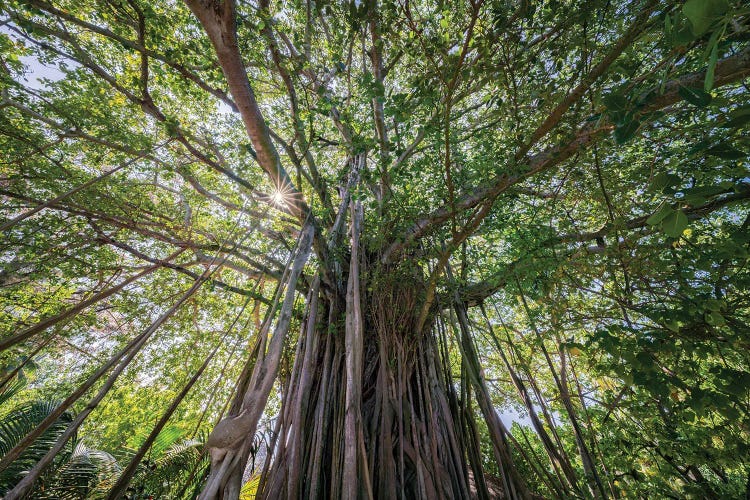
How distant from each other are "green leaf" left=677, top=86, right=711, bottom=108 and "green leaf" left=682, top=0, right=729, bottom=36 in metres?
0.25

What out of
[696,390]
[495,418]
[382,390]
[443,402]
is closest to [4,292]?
[382,390]

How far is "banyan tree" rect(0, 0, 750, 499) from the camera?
40.3 inches

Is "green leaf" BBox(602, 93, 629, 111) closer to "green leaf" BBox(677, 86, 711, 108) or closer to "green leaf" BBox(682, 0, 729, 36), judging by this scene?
"green leaf" BBox(677, 86, 711, 108)

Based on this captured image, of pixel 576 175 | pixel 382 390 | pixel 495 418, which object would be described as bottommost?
pixel 495 418

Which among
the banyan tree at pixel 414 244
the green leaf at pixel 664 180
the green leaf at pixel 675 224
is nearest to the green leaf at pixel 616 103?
the banyan tree at pixel 414 244

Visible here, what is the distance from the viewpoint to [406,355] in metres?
2.12

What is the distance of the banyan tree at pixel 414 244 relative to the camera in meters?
1.02

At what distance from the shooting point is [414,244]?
2373 mm

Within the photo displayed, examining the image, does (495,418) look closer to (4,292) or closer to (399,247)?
(399,247)

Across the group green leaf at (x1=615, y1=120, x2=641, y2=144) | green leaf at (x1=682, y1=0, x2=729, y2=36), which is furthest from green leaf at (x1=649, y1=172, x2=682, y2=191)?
green leaf at (x1=682, y1=0, x2=729, y2=36)

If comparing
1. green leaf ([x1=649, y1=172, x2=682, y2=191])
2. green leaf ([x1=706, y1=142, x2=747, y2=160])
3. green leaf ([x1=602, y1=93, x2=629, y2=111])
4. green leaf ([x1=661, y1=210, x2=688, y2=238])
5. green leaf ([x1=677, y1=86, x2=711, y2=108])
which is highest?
green leaf ([x1=602, y1=93, x2=629, y2=111])

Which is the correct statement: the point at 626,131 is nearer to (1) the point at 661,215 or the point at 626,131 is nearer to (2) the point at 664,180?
(2) the point at 664,180

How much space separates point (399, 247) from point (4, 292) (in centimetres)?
429

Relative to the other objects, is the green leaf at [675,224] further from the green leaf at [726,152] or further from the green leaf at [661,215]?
the green leaf at [726,152]
